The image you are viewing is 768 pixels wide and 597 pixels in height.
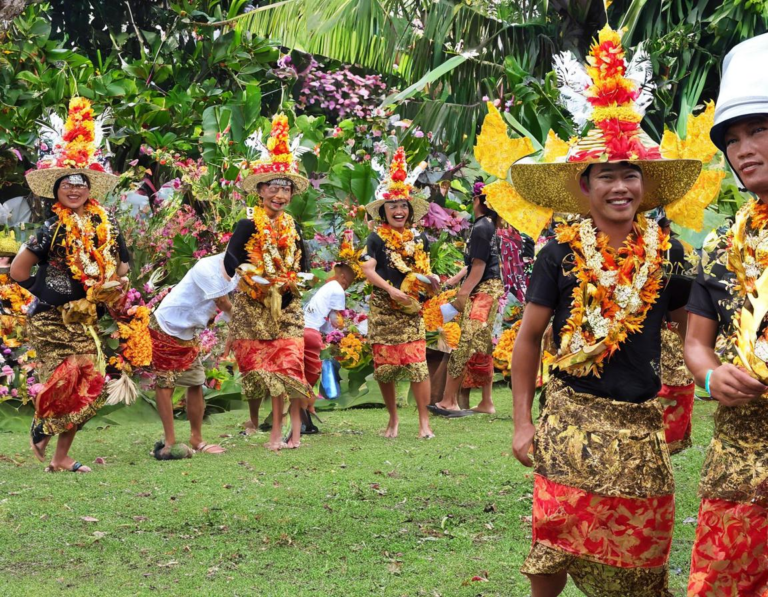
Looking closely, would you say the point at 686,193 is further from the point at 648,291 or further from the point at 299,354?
the point at 299,354

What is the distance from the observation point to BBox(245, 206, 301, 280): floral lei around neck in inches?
319

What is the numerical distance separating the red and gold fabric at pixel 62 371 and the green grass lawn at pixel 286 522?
43cm

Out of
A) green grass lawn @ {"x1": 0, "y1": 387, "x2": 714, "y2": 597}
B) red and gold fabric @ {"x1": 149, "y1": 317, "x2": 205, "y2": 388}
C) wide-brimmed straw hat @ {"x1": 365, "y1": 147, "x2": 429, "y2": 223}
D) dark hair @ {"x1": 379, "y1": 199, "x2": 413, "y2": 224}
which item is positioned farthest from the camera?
dark hair @ {"x1": 379, "y1": 199, "x2": 413, "y2": 224}

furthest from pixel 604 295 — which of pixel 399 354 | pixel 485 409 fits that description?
pixel 485 409

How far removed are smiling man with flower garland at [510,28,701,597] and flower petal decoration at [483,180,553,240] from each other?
283 mm

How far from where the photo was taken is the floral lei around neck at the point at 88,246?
283 inches

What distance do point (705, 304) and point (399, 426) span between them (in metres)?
6.70

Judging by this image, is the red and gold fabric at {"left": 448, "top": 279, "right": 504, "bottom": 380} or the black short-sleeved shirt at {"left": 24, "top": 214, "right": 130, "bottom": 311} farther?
the red and gold fabric at {"left": 448, "top": 279, "right": 504, "bottom": 380}

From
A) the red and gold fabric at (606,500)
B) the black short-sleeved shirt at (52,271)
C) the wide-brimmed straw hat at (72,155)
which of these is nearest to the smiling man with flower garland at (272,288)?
the wide-brimmed straw hat at (72,155)

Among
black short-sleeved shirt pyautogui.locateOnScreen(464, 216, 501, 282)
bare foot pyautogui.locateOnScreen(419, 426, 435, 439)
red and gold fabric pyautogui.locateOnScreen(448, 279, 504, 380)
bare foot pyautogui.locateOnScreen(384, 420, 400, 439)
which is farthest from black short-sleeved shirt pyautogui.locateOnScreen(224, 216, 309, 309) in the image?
red and gold fabric pyautogui.locateOnScreen(448, 279, 504, 380)

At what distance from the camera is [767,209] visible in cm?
311

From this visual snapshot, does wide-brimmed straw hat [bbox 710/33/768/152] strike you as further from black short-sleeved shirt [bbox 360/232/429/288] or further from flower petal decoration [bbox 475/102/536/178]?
black short-sleeved shirt [bbox 360/232/429/288]

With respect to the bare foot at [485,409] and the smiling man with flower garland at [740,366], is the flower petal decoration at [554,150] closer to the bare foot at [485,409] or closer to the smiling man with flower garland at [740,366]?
the smiling man with flower garland at [740,366]

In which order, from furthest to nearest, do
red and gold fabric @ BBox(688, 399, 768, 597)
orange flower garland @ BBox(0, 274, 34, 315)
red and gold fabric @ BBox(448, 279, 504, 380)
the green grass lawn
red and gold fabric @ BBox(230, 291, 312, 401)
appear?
red and gold fabric @ BBox(448, 279, 504, 380) → orange flower garland @ BBox(0, 274, 34, 315) → red and gold fabric @ BBox(230, 291, 312, 401) → the green grass lawn → red and gold fabric @ BBox(688, 399, 768, 597)
